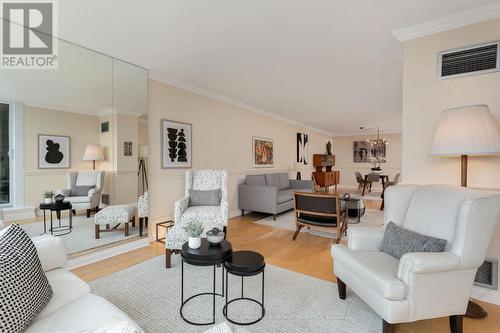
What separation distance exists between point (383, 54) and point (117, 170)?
12.7ft

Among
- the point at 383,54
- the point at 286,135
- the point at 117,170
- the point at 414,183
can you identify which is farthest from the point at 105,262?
the point at 286,135

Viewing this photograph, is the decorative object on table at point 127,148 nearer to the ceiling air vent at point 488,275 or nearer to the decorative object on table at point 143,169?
the decorative object on table at point 143,169

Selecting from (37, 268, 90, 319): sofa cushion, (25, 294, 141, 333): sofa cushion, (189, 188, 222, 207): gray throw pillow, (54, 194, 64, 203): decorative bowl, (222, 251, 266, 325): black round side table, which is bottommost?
(222, 251, 266, 325): black round side table

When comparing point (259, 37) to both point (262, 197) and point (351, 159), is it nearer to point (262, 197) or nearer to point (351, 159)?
point (262, 197)

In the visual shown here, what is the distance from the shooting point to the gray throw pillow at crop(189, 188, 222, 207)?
12.7ft

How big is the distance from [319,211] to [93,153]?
327 cm

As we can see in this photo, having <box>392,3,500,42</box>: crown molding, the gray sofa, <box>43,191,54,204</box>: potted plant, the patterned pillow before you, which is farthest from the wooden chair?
<box>43,191,54,204</box>: potted plant

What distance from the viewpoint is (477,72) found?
224 centimetres

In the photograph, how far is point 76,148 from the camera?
3.01 metres

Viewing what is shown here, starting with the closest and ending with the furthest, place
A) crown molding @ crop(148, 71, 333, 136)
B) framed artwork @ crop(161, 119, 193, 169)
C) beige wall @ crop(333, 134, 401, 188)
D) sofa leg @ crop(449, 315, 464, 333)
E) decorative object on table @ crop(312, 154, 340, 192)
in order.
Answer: sofa leg @ crop(449, 315, 464, 333) → crown molding @ crop(148, 71, 333, 136) → framed artwork @ crop(161, 119, 193, 169) → decorative object on table @ crop(312, 154, 340, 192) → beige wall @ crop(333, 134, 401, 188)

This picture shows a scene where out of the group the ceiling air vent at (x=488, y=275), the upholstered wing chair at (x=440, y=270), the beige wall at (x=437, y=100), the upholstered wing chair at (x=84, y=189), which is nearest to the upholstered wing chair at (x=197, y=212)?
the upholstered wing chair at (x=84, y=189)

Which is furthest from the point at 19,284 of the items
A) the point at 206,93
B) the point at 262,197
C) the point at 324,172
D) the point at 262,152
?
the point at 324,172

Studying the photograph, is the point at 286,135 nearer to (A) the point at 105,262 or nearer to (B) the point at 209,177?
(B) the point at 209,177

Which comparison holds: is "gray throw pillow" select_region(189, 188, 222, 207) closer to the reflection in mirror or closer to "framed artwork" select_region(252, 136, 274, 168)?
the reflection in mirror
